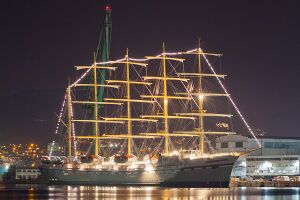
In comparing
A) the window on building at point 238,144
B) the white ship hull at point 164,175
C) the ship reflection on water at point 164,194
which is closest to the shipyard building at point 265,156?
the window on building at point 238,144

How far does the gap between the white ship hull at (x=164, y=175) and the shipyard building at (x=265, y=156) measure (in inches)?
679

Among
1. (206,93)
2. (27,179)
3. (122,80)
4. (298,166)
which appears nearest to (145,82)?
(122,80)

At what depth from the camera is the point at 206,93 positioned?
11175cm

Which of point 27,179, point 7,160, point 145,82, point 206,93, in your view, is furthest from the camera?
point 7,160

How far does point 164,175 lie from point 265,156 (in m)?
28.4

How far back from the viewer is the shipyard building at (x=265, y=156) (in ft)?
413

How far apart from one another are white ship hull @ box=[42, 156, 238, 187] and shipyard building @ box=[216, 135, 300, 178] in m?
17.2

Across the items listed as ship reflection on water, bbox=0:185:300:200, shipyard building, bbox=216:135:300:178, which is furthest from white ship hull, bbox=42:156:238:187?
shipyard building, bbox=216:135:300:178

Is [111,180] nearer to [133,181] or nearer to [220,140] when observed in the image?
[133,181]

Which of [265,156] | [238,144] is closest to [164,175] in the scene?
[265,156]

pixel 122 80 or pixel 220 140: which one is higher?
pixel 122 80

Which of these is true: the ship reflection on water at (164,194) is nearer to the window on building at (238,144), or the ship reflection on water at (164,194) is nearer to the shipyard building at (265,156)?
the shipyard building at (265,156)

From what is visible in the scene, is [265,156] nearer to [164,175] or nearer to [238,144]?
[238,144]

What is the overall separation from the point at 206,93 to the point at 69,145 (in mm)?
28933
